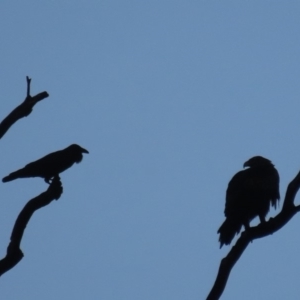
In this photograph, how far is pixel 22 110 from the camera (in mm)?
5492

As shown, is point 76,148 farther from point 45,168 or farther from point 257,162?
point 257,162

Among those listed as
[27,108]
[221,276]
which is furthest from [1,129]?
[221,276]

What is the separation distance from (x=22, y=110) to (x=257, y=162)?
15.6 ft

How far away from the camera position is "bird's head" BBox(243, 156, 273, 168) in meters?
9.30

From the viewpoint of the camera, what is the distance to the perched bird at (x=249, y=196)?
8.40 metres

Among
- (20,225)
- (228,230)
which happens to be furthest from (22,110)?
(228,230)

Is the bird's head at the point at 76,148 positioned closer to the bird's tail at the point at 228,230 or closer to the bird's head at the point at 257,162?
the bird's head at the point at 257,162

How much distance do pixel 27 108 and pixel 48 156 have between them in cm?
449

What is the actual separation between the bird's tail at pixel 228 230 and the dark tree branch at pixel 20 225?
2.53m

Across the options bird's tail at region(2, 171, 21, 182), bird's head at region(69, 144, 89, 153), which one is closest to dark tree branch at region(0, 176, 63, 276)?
bird's tail at region(2, 171, 21, 182)

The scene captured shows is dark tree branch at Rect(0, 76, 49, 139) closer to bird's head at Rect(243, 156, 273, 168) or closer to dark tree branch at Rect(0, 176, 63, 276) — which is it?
dark tree branch at Rect(0, 176, 63, 276)

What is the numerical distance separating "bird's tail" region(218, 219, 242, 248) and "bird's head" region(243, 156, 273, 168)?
1301mm

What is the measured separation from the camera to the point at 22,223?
545 cm

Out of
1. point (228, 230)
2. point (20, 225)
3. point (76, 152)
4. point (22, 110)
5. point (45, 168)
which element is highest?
point (76, 152)
